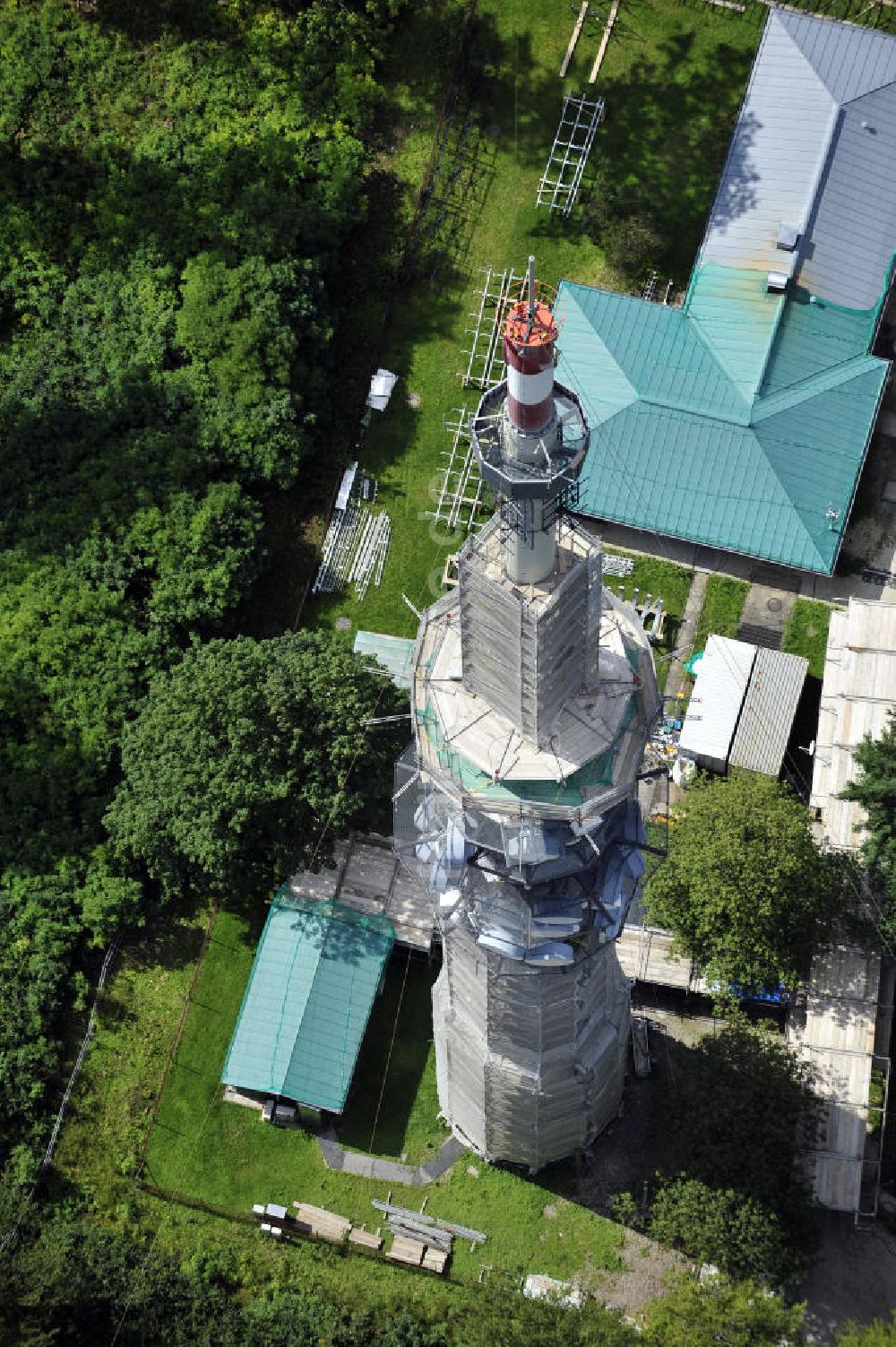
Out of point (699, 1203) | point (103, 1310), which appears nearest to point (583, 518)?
point (699, 1203)

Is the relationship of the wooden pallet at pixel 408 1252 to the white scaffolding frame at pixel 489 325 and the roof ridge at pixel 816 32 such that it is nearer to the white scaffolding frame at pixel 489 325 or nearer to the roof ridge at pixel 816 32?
the white scaffolding frame at pixel 489 325

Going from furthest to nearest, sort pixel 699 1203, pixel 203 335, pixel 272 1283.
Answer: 1. pixel 203 335
2. pixel 272 1283
3. pixel 699 1203

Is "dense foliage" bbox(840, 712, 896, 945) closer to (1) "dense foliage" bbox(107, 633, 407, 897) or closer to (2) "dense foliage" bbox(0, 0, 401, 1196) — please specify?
(1) "dense foliage" bbox(107, 633, 407, 897)

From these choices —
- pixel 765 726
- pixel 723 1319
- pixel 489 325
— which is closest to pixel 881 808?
pixel 765 726

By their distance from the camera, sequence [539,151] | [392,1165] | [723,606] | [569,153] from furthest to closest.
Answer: [539,151] → [569,153] → [723,606] → [392,1165]

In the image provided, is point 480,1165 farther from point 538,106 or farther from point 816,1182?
point 538,106

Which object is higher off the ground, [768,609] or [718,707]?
[768,609]

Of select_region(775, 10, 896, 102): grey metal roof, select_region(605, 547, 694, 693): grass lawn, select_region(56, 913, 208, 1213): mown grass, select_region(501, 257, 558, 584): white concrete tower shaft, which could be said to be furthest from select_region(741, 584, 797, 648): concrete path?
select_region(501, 257, 558, 584): white concrete tower shaft

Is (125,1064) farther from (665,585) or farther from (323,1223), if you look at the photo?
(665,585)
